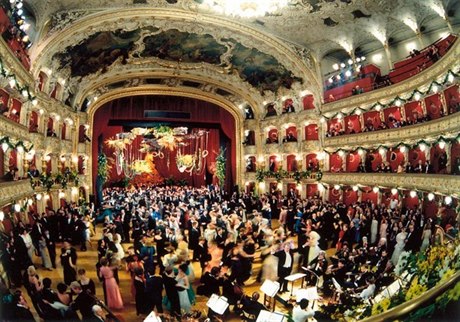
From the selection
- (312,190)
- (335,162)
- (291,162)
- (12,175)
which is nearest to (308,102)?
(291,162)

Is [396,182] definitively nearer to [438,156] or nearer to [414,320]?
[438,156]

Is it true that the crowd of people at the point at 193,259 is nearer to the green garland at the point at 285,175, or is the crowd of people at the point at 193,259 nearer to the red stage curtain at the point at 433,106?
the red stage curtain at the point at 433,106

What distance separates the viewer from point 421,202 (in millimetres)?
12352

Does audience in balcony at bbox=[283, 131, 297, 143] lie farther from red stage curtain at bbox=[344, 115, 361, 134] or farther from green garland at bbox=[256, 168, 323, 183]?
red stage curtain at bbox=[344, 115, 361, 134]

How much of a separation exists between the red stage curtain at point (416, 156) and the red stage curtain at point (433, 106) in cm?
166

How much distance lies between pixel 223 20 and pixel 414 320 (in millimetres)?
14522

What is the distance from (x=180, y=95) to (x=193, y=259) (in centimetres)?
1470

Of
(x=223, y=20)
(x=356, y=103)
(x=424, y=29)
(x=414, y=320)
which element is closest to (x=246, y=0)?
(x=223, y=20)

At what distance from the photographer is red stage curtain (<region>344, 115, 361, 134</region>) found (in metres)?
18.2

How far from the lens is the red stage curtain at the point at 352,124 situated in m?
18.2

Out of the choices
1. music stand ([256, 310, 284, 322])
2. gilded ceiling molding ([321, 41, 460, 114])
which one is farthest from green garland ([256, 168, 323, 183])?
music stand ([256, 310, 284, 322])

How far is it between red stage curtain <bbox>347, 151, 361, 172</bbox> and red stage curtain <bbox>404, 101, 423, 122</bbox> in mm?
3629

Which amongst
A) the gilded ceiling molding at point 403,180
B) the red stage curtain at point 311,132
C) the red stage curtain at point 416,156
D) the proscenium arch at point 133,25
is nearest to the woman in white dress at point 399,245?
the gilded ceiling molding at point 403,180

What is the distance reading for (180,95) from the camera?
901 inches
